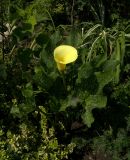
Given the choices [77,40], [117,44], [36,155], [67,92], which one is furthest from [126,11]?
[36,155]

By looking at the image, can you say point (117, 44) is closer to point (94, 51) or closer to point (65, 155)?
point (94, 51)

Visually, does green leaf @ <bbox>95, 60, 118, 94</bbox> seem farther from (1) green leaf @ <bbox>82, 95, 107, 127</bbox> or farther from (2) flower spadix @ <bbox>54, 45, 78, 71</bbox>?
(2) flower spadix @ <bbox>54, 45, 78, 71</bbox>

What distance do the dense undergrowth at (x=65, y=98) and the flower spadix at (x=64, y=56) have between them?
12 centimetres

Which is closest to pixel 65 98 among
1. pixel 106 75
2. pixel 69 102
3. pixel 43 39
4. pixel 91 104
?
pixel 69 102

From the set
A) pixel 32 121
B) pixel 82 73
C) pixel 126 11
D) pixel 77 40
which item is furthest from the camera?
pixel 126 11

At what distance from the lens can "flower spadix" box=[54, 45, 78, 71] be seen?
8.15 feet

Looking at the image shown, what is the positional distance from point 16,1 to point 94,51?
1.07 m

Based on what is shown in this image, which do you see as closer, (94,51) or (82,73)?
(82,73)

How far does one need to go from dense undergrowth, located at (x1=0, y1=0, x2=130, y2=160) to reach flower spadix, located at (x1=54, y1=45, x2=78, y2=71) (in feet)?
0.41

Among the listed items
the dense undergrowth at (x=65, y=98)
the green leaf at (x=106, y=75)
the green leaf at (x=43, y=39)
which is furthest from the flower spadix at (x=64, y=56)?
the green leaf at (x=43, y=39)

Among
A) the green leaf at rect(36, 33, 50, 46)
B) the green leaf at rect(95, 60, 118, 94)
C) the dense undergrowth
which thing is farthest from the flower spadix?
the green leaf at rect(36, 33, 50, 46)

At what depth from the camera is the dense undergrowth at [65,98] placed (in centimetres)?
272

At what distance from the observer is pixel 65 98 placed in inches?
109

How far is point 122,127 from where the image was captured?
2.96 meters
